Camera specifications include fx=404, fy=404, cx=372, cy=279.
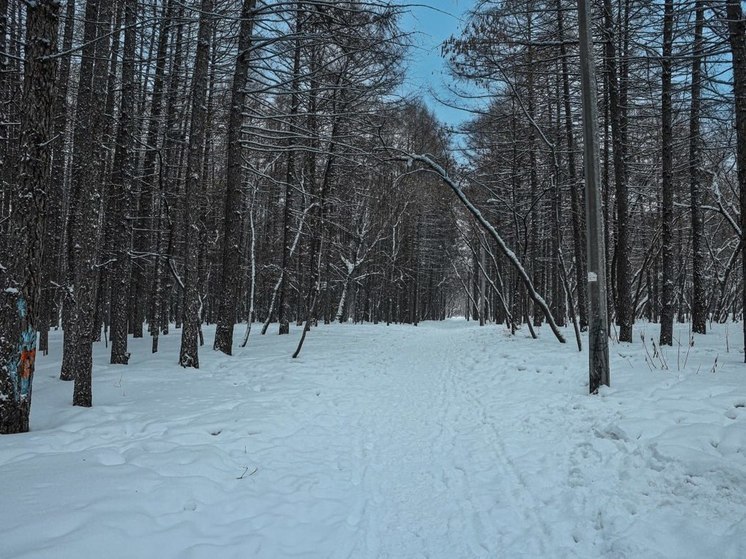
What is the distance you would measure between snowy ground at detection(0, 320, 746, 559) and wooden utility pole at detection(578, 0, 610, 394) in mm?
462

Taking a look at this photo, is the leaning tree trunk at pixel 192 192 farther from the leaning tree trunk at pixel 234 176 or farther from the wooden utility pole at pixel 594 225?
the wooden utility pole at pixel 594 225

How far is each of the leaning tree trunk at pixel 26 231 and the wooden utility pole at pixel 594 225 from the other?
723 centimetres

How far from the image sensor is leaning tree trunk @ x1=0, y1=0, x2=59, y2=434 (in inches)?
181

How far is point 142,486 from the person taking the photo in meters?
3.67

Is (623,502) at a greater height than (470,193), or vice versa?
(470,193)

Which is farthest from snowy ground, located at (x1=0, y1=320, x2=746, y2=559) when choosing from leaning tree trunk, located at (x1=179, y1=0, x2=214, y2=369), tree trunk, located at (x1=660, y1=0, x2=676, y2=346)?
tree trunk, located at (x1=660, y1=0, x2=676, y2=346)

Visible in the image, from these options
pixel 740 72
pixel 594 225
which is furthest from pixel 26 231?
pixel 740 72

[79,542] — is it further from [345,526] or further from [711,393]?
[711,393]

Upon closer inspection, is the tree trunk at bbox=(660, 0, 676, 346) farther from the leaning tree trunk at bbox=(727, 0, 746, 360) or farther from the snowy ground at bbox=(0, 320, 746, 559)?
the leaning tree trunk at bbox=(727, 0, 746, 360)

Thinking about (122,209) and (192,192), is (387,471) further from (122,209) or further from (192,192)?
(122,209)

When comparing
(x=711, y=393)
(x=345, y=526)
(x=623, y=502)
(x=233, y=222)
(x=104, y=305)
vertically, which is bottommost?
(x=345, y=526)

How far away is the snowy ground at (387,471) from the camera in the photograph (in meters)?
3.09

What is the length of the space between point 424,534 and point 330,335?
13433mm

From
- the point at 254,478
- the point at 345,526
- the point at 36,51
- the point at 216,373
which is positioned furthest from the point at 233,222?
the point at 345,526
